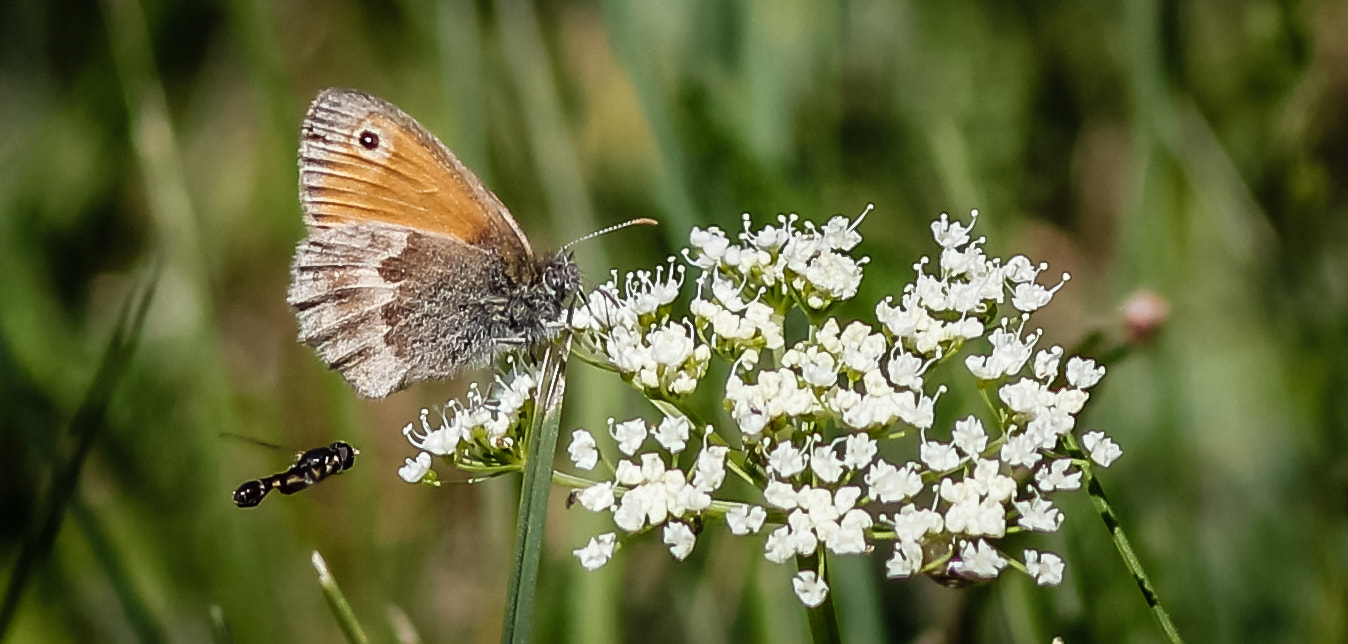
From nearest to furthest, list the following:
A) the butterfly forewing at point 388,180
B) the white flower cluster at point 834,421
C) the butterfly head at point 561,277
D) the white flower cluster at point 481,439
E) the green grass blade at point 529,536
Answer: the green grass blade at point 529,536
the white flower cluster at point 834,421
the white flower cluster at point 481,439
the butterfly head at point 561,277
the butterfly forewing at point 388,180

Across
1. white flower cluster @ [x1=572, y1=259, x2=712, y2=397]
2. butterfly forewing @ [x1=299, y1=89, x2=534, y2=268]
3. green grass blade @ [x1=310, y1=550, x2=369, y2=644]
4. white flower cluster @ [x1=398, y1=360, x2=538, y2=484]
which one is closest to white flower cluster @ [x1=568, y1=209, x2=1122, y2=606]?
white flower cluster @ [x1=572, y1=259, x2=712, y2=397]

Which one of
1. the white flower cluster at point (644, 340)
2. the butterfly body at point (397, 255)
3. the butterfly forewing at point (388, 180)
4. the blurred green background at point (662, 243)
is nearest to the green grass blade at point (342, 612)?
the white flower cluster at point (644, 340)

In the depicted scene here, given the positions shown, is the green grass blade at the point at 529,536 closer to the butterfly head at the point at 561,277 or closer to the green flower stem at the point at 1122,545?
the green flower stem at the point at 1122,545

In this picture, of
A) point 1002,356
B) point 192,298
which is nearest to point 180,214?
point 192,298

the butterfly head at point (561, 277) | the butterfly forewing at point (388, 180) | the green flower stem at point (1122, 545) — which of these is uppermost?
the butterfly forewing at point (388, 180)

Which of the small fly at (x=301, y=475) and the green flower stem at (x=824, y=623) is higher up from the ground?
the small fly at (x=301, y=475)

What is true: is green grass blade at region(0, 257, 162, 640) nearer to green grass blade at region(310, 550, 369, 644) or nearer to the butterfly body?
the butterfly body

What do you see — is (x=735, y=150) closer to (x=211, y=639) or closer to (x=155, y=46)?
(x=211, y=639)

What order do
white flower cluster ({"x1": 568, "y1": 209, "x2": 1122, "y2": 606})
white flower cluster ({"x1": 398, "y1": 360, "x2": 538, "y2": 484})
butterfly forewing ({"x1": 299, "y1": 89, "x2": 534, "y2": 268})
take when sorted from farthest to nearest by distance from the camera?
butterfly forewing ({"x1": 299, "y1": 89, "x2": 534, "y2": 268})
white flower cluster ({"x1": 398, "y1": 360, "x2": 538, "y2": 484})
white flower cluster ({"x1": 568, "y1": 209, "x2": 1122, "y2": 606})
